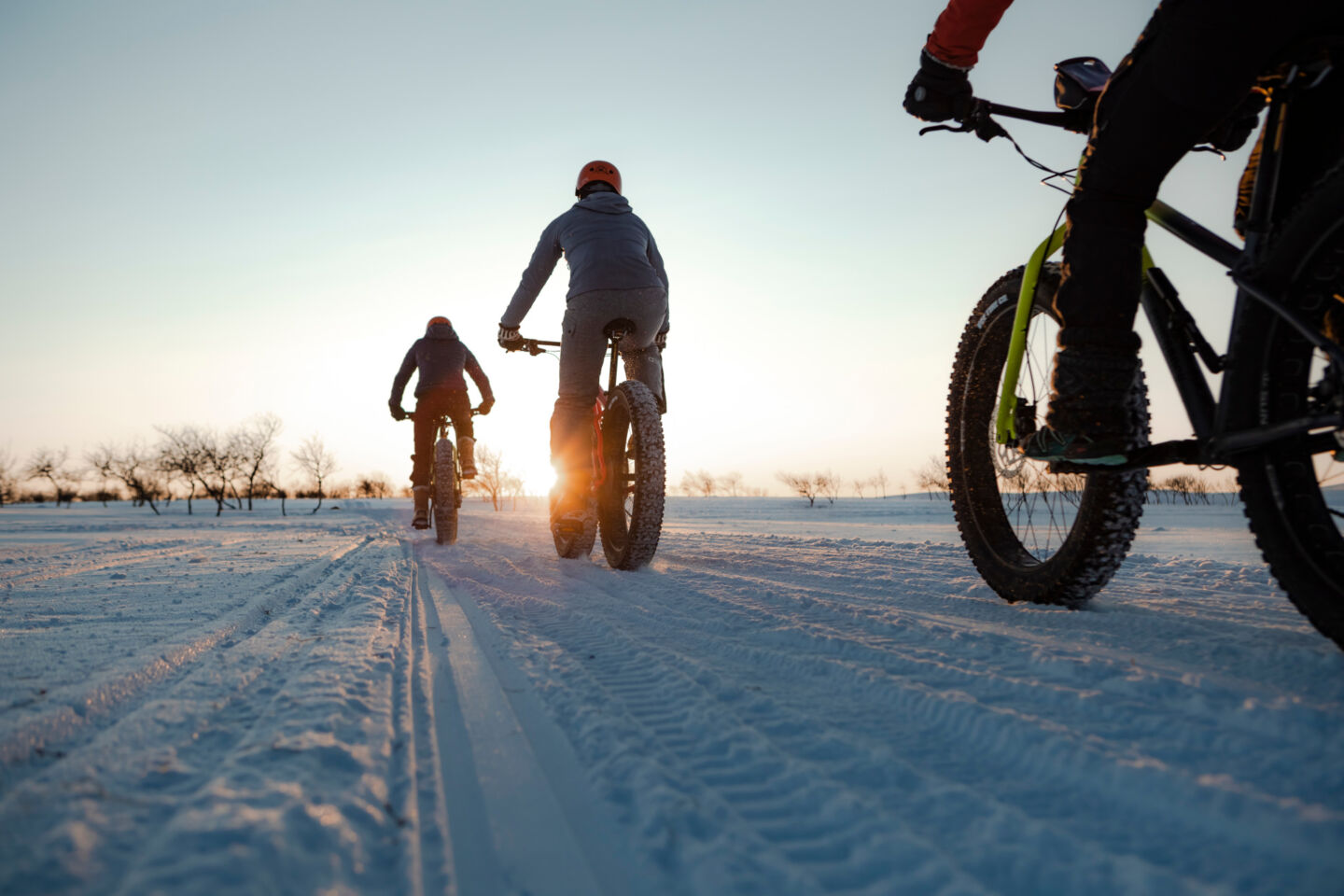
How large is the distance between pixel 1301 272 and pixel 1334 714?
84cm

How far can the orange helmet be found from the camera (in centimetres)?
405

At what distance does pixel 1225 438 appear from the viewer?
54.7 inches

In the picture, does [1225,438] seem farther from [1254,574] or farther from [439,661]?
[439,661]

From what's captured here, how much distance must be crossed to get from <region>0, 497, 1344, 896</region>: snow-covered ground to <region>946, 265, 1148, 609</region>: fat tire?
0.54ft

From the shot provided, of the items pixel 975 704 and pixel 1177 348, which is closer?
pixel 975 704

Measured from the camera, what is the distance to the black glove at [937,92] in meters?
1.84

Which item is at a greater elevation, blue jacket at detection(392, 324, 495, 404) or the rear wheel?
blue jacket at detection(392, 324, 495, 404)

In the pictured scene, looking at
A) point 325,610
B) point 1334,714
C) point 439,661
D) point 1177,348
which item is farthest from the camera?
point 325,610

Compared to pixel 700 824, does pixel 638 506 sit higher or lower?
higher

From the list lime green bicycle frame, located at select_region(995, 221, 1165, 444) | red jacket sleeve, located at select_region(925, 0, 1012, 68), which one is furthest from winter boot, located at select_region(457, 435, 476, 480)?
red jacket sleeve, located at select_region(925, 0, 1012, 68)

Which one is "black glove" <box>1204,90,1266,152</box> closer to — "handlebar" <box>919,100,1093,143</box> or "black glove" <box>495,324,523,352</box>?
"handlebar" <box>919,100,1093,143</box>

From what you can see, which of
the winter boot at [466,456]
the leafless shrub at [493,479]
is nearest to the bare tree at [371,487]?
the leafless shrub at [493,479]

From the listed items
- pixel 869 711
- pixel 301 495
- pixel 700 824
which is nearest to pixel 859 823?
pixel 700 824

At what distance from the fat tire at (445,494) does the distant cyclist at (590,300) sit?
7.30 feet
